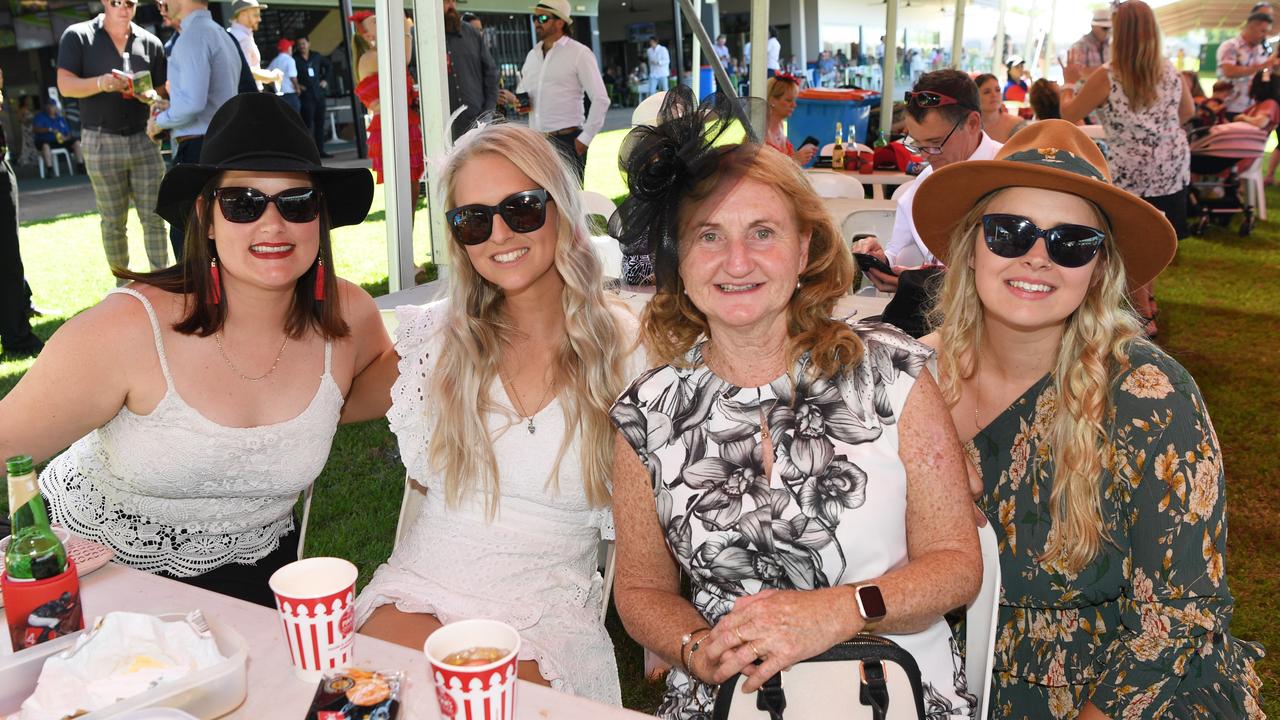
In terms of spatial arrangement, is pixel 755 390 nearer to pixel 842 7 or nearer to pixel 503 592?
pixel 503 592

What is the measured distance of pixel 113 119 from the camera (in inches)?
260

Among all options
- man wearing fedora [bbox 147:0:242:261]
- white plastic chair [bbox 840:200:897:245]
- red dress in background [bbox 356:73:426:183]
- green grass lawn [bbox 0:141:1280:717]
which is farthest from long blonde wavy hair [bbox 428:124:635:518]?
man wearing fedora [bbox 147:0:242:261]

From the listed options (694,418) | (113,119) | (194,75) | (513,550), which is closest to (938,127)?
(694,418)

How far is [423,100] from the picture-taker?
15.6 ft

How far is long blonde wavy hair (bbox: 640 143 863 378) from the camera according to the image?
188cm

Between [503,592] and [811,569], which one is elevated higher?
[811,569]

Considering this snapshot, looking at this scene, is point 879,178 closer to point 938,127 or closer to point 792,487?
point 938,127

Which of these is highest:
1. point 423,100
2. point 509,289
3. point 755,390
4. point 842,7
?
point 842,7

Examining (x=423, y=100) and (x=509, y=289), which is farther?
(x=423, y=100)

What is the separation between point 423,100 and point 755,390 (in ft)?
11.3

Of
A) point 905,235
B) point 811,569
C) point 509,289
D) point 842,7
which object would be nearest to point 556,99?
point 905,235

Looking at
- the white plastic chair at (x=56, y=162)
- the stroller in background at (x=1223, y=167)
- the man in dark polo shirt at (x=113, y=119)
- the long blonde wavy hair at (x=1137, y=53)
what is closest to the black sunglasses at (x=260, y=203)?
the man in dark polo shirt at (x=113, y=119)

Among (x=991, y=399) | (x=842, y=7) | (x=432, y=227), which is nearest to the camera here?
(x=991, y=399)

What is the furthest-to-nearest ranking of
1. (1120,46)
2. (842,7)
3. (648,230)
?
(842,7)
(1120,46)
(648,230)
